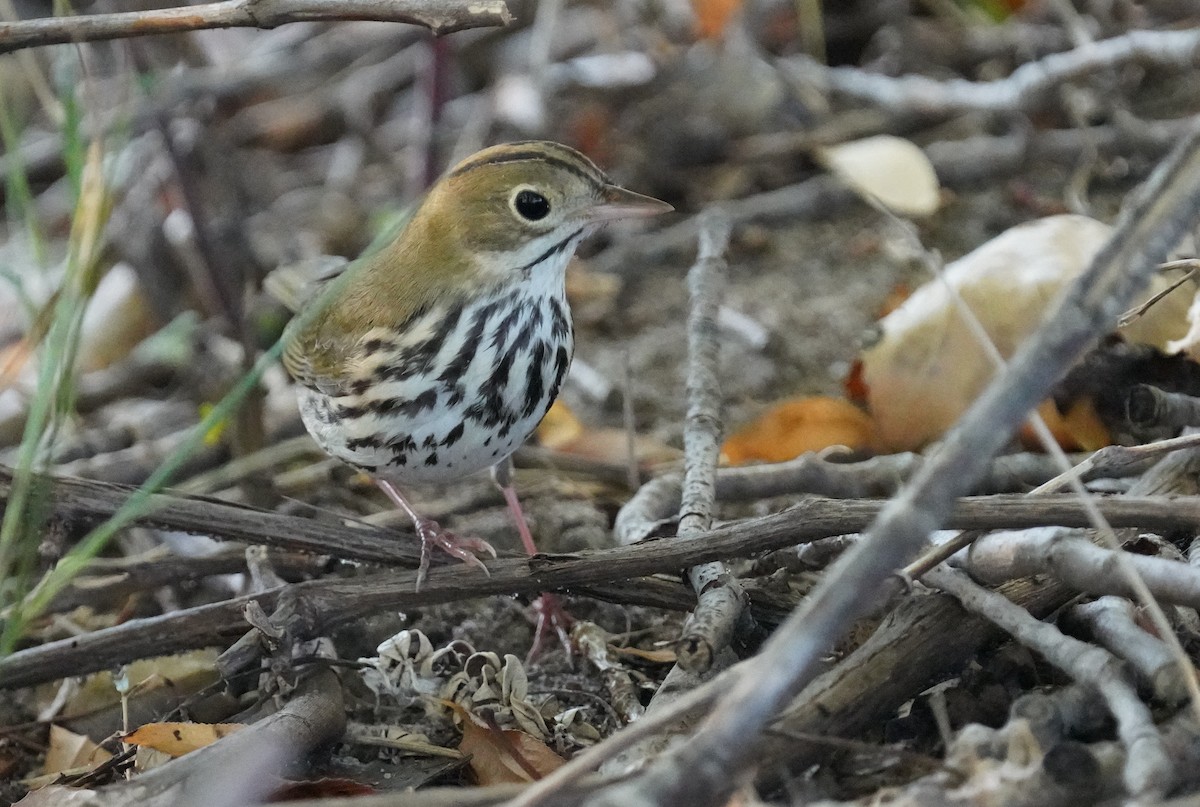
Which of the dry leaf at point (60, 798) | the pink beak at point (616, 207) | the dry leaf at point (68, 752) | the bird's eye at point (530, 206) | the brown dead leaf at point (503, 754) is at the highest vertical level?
the bird's eye at point (530, 206)

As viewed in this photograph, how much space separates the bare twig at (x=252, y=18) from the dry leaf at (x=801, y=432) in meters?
1.25

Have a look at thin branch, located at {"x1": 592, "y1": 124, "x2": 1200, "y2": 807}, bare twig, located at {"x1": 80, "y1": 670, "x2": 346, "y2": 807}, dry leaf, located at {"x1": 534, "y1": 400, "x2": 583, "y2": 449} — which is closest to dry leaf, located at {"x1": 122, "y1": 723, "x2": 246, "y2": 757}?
bare twig, located at {"x1": 80, "y1": 670, "x2": 346, "y2": 807}

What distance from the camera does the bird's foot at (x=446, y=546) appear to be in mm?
1950

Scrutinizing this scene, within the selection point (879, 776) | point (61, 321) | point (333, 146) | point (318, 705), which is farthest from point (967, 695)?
point (333, 146)

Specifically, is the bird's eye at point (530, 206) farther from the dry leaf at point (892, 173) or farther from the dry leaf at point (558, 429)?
the dry leaf at point (892, 173)

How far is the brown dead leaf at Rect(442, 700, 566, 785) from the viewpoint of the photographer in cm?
171

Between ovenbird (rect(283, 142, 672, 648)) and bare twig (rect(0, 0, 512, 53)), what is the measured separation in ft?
1.67

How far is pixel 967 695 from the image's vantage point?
5.11 ft

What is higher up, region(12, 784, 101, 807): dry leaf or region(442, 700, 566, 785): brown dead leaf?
region(12, 784, 101, 807): dry leaf

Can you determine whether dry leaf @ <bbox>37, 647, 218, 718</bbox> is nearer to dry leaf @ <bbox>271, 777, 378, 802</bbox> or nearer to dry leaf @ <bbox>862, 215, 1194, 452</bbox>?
dry leaf @ <bbox>271, 777, 378, 802</bbox>

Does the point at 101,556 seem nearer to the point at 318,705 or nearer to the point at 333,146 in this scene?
the point at 318,705

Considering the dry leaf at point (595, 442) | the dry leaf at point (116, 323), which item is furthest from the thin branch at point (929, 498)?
the dry leaf at point (116, 323)

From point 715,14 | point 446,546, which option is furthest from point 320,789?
point 715,14

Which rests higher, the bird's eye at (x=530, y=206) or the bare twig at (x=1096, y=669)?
the bird's eye at (x=530, y=206)
